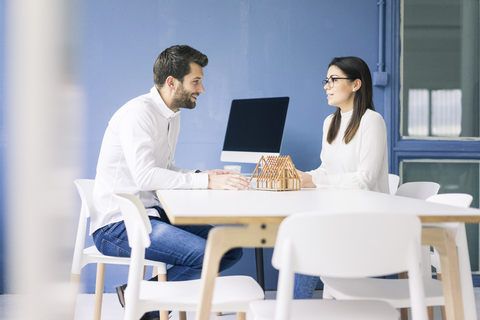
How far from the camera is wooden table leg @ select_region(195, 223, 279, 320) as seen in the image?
1015mm

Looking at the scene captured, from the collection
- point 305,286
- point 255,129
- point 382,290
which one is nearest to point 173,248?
point 305,286

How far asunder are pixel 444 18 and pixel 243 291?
9.30 ft

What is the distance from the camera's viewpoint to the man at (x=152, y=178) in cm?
161

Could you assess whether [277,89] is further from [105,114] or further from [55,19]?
[55,19]

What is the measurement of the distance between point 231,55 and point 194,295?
6.75ft

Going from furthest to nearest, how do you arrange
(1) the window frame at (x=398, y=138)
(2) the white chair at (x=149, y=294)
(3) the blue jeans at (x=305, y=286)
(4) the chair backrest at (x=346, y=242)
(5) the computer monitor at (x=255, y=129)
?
(1) the window frame at (x=398, y=138) < (5) the computer monitor at (x=255, y=129) < (3) the blue jeans at (x=305, y=286) < (2) the white chair at (x=149, y=294) < (4) the chair backrest at (x=346, y=242)

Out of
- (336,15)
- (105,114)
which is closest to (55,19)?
(105,114)

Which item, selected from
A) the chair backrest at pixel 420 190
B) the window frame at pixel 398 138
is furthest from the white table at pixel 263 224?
the window frame at pixel 398 138

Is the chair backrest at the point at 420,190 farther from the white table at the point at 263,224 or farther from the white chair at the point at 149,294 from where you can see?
the white chair at the point at 149,294

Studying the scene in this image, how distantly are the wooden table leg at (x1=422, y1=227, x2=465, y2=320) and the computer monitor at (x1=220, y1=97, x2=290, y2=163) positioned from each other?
1.25 m

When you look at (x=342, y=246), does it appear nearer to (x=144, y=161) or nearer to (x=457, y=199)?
(x=457, y=199)

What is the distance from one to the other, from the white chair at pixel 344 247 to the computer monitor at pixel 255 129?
4.49ft

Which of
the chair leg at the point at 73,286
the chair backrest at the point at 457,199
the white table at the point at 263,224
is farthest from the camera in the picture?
the chair backrest at the point at 457,199

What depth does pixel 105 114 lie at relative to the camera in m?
2.82
